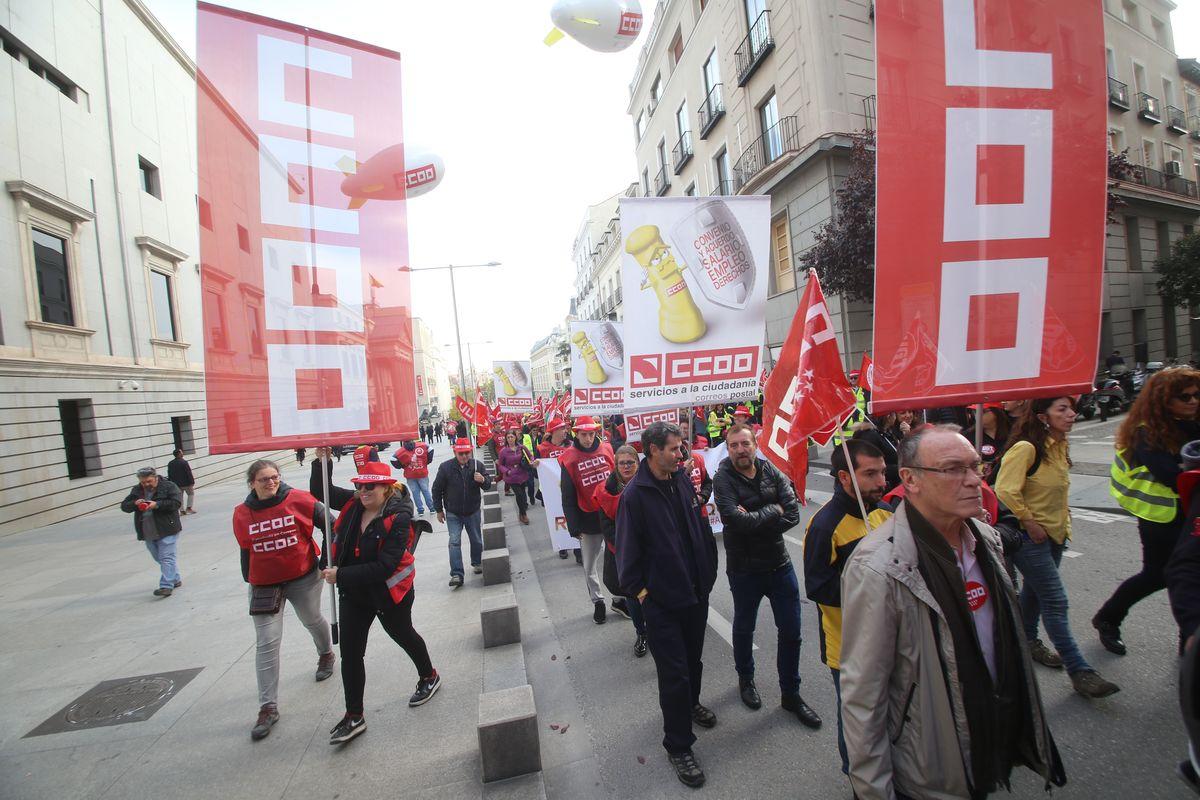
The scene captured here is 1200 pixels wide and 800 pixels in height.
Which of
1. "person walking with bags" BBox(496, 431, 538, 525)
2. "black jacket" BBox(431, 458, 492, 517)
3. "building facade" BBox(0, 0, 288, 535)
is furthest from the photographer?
"building facade" BBox(0, 0, 288, 535)

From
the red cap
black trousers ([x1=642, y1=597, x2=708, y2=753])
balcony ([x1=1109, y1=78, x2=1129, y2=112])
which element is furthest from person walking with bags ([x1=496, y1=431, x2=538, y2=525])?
balcony ([x1=1109, y1=78, x2=1129, y2=112])

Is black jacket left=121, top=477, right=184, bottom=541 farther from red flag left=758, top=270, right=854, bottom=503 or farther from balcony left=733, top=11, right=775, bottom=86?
balcony left=733, top=11, right=775, bottom=86

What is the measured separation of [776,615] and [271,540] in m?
3.49

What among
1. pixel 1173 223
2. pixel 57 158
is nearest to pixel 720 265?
pixel 57 158

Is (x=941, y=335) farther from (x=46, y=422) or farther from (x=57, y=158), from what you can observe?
(x=57, y=158)

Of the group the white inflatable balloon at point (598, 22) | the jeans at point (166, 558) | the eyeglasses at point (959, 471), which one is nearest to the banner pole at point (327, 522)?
the eyeglasses at point (959, 471)

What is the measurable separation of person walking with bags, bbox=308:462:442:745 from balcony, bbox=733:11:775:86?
18939 mm

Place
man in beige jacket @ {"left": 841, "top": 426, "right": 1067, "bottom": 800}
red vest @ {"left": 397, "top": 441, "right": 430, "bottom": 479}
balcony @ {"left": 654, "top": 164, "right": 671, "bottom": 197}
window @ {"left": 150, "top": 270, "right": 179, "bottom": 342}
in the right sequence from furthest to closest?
balcony @ {"left": 654, "top": 164, "right": 671, "bottom": 197}
window @ {"left": 150, "top": 270, "right": 179, "bottom": 342}
red vest @ {"left": 397, "top": 441, "right": 430, "bottom": 479}
man in beige jacket @ {"left": 841, "top": 426, "right": 1067, "bottom": 800}

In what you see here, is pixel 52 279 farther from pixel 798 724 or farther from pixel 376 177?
pixel 798 724

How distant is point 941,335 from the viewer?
2289 millimetres

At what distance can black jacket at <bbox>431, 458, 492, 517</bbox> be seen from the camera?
698cm

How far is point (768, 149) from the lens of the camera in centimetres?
1820

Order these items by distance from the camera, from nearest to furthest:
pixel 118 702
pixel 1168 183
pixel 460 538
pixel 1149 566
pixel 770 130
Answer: pixel 1149 566 < pixel 118 702 < pixel 460 538 < pixel 770 130 < pixel 1168 183

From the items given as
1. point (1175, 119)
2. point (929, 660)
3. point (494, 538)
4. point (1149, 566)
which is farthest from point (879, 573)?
point (1175, 119)
